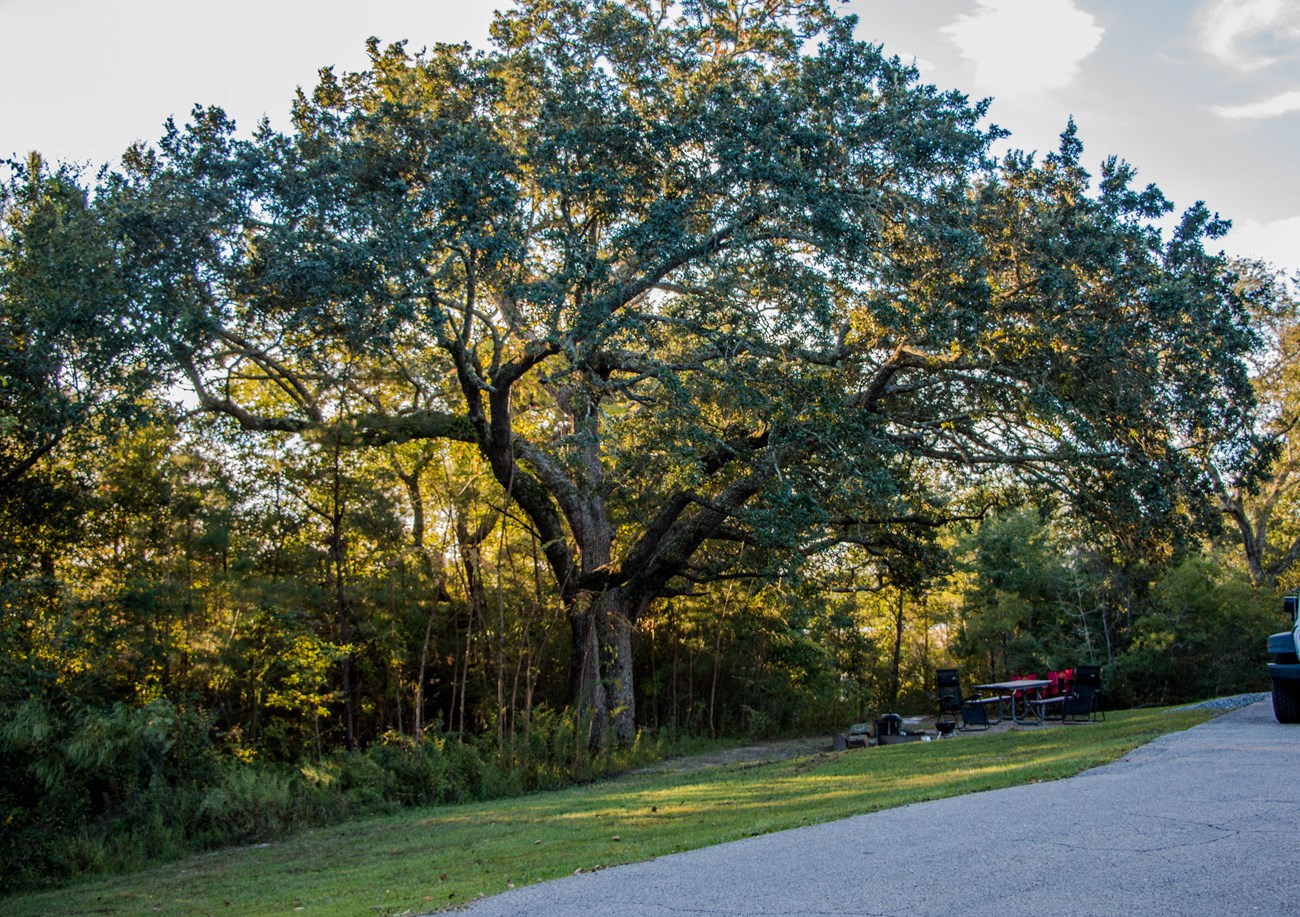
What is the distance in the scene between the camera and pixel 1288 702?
39.2 ft

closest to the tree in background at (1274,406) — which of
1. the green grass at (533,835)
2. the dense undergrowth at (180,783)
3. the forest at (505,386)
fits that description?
the forest at (505,386)

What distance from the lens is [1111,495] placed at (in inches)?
545

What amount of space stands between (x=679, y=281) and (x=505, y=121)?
3355 mm

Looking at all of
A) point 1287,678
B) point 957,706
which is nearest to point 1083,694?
point 957,706

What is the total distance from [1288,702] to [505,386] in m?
11.0

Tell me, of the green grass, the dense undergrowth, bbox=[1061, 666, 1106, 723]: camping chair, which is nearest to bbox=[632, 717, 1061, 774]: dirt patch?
bbox=[1061, 666, 1106, 723]: camping chair

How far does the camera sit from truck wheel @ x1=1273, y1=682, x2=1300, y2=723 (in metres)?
11.9

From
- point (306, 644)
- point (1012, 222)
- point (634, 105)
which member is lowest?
point (306, 644)

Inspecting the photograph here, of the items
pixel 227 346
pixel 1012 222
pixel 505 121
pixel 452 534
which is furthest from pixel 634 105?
pixel 452 534

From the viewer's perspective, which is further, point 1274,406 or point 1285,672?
point 1274,406

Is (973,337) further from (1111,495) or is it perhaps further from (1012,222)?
(1111,495)

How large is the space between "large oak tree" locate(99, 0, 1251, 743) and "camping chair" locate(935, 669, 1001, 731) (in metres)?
4.86

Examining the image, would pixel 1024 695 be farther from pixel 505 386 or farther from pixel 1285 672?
pixel 505 386

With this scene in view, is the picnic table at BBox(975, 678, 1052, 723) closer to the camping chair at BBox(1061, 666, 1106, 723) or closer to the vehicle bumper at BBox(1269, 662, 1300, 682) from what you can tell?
the camping chair at BBox(1061, 666, 1106, 723)
